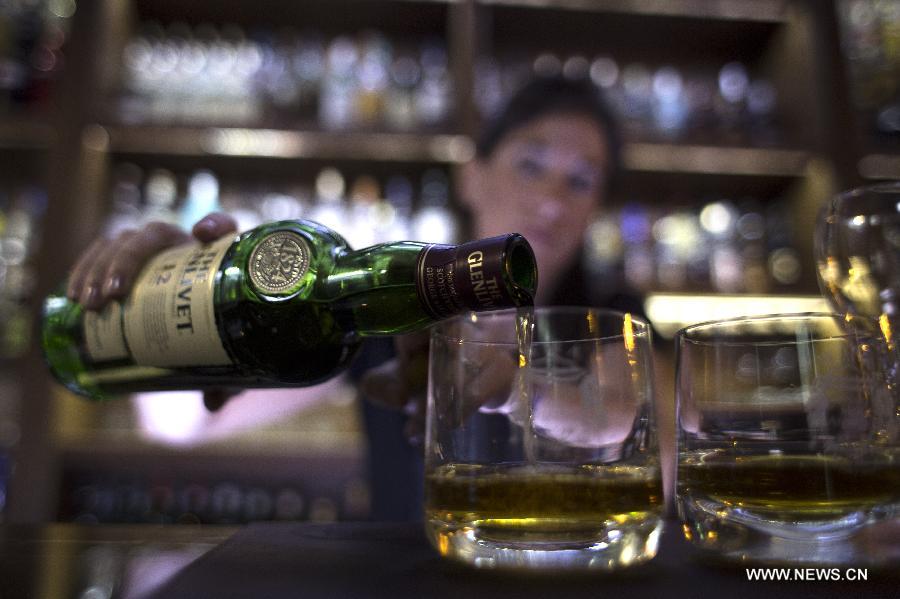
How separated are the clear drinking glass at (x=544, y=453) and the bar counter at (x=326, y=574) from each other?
2 cm

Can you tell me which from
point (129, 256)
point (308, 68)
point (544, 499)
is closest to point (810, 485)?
point (544, 499)

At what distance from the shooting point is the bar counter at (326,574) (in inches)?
13.1

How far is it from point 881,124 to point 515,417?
7.14 feet

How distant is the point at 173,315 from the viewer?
604 mm

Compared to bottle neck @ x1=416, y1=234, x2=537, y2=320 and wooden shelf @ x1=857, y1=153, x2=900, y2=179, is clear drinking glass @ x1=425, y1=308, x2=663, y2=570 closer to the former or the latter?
bottle neck @ x1=416, y1=234, x2=537, y2=320

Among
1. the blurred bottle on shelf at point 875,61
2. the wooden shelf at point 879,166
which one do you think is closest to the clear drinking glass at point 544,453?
the wooden shelf at point 879,166

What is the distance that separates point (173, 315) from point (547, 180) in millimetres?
1082

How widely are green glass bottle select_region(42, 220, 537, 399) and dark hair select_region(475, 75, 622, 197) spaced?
3.22ft

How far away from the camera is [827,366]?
392 mm

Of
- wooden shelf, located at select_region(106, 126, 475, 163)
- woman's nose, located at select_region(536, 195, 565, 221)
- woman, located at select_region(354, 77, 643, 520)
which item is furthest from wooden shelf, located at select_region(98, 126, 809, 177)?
woman's nose, located at select_region(536, 195, 565, 221)

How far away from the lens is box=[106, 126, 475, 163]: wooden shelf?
5.98 feet

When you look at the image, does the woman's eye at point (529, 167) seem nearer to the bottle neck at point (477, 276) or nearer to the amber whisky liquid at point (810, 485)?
the bottle neck at point (477, 276)

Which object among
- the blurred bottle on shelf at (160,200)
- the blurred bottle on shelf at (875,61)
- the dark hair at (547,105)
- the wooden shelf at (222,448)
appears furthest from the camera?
the blurred bottle on shelf at (875,61)

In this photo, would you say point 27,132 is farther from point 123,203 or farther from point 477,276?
point 477,276
